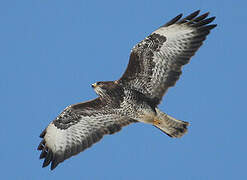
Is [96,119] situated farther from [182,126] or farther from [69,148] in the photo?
[182,126]

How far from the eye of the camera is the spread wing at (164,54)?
41.0ft

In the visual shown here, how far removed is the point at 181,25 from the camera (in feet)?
41.4

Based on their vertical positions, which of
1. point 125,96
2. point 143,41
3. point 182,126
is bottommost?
point 182,126

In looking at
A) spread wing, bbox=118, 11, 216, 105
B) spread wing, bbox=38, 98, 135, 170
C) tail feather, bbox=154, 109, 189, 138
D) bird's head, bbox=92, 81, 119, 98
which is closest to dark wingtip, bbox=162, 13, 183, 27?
→ spread wing, bbox=118, 11, 216, 105

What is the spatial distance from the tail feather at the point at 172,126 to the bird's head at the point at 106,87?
1.30m

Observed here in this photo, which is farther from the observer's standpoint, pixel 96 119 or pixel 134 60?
pixel 96 119

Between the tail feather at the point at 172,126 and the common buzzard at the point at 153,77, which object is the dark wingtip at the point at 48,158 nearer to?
the common buzzard at the point at 153,77

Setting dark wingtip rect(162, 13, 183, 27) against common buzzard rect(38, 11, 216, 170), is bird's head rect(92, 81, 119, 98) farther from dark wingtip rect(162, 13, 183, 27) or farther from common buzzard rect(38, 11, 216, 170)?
dark wingtip rect(162, 13, 183, 27)

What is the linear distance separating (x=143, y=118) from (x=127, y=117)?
0.57 metres

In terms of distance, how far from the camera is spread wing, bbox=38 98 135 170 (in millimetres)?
13359

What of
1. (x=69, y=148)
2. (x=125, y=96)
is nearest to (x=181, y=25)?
(x=125, y=96)

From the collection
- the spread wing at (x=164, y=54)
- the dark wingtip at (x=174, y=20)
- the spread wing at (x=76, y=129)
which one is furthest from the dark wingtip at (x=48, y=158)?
the dark wingtip at (x=174, y=20)

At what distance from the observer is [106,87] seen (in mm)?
12562

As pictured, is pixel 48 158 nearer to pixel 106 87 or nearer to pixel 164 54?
pixel 106 87
